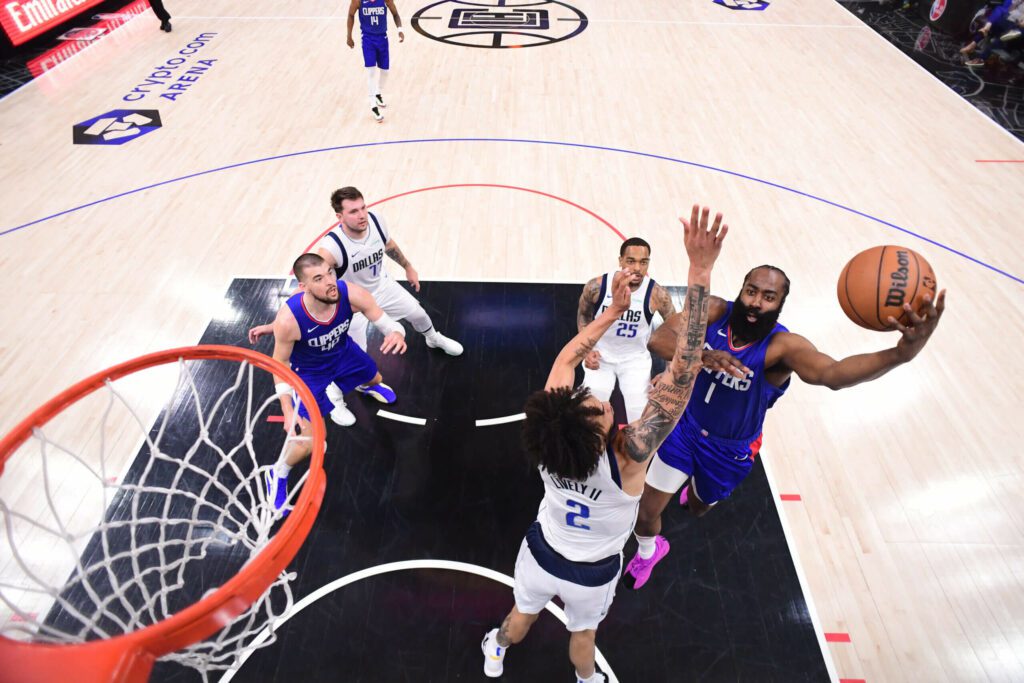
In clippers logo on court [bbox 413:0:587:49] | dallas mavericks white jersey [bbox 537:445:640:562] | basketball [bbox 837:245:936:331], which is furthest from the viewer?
clippers logo on court [bbox 413:0:587:49]

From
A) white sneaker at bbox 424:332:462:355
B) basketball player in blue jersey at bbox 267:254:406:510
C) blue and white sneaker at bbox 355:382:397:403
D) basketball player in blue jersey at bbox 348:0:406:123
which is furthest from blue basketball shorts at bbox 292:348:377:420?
basketball player in blue jersey at bbox 348:0:406:123

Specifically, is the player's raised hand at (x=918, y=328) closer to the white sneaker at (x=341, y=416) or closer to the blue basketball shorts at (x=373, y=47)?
the white sneaker at (x=341, y=416)

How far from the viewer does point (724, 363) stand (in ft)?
9.07

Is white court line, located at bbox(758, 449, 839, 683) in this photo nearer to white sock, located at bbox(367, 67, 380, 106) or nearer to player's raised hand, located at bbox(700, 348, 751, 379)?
player's raised hand, located at bbox(700, 348, 751, 379)

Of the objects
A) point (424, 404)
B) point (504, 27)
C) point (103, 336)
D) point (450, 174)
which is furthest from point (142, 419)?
point (504, 27)

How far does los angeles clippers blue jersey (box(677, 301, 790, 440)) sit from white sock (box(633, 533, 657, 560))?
778 millimetres

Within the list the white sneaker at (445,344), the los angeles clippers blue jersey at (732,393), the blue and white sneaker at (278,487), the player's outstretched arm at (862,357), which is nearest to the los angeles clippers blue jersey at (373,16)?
the white sneaker at (445,344)

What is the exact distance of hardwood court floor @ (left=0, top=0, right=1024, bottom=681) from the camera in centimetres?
375

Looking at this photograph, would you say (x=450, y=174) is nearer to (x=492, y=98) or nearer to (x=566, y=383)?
(x=492, y=98)

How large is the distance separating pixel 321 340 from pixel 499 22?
1017cm

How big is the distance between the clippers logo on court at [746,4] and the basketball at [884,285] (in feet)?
39.3

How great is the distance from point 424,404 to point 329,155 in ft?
14.8

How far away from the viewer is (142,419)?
4.28 metres

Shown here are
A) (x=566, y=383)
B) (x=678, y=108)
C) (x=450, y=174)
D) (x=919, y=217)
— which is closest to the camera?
(x=566, y=383)
